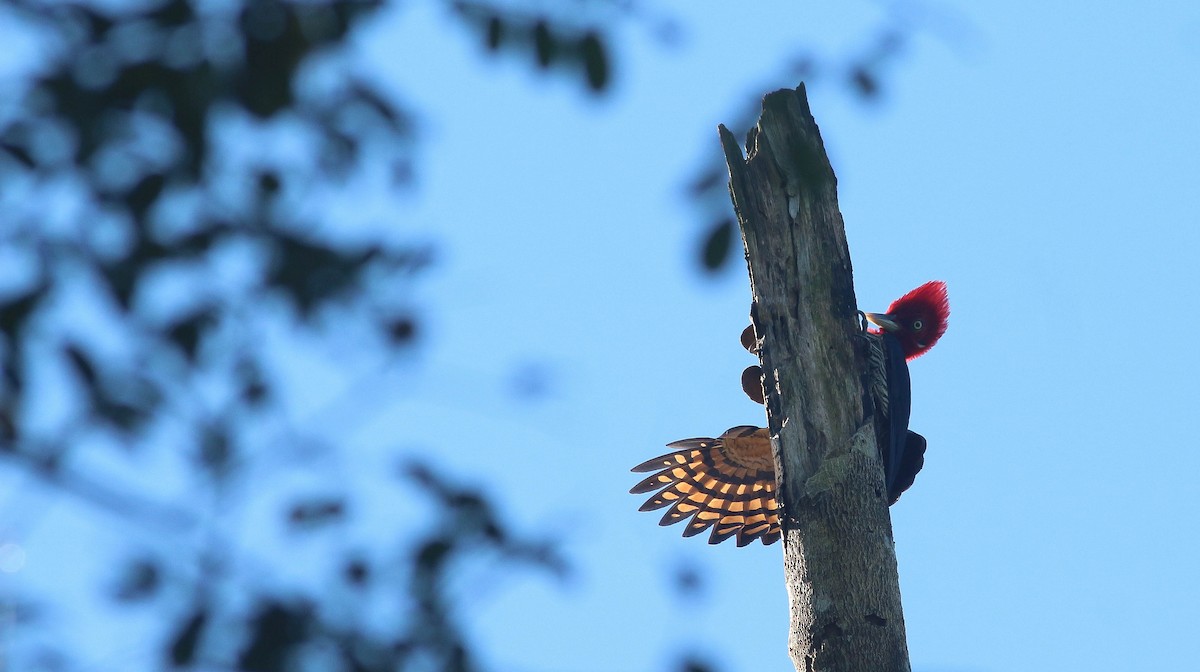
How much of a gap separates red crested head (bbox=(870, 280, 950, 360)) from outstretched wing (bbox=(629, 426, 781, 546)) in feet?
2.89

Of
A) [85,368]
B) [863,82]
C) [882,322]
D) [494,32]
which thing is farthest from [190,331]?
[882,322]

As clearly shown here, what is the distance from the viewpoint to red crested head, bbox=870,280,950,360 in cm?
628

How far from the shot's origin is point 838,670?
13.8 ft

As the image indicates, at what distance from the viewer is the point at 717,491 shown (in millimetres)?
6312

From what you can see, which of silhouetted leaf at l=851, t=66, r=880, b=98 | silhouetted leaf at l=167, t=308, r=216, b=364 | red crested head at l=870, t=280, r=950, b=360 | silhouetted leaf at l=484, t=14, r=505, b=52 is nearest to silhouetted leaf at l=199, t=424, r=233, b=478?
silhouetted leaf at l=167, t=308, r=216, b=364

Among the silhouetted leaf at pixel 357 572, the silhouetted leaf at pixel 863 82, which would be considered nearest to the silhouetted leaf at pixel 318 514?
the silhouetted leaf at pixel 357 572

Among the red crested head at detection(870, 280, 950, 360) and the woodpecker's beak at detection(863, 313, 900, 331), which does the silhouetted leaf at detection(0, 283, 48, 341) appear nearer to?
the woodpecker's beak at detection(863, 313, 900, 331)

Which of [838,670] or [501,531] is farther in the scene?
[838,670]

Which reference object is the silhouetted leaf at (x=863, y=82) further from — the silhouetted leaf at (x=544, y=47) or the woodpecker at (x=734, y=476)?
the woodpecker at (x=734, y=476)

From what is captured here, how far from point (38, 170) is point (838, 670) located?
3179 mm

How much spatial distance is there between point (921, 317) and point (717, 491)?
1.31 m

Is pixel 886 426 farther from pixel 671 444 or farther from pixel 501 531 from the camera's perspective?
pixel 501 531

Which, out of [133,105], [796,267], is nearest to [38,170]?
[133,105]

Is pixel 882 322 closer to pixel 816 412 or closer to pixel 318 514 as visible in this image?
pixel 816 412
